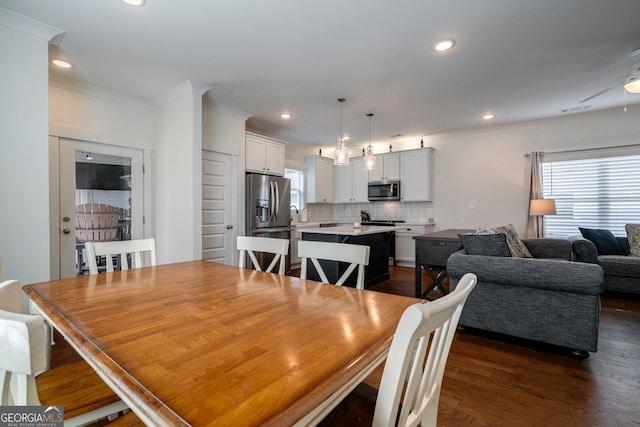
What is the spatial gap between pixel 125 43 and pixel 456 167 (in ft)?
17.5

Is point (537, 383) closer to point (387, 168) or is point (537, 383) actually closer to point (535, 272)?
point (535, 272)

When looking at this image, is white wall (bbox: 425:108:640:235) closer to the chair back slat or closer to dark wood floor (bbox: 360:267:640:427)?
dark wood floor (bbox: 360:267:640:427)

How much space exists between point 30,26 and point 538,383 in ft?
14.9

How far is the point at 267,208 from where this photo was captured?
14.4 ft

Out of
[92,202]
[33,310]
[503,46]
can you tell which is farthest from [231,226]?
[503,46]

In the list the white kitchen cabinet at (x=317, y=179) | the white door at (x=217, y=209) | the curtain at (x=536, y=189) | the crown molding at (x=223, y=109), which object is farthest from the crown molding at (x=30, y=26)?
the curtain at (x=536, y=189)

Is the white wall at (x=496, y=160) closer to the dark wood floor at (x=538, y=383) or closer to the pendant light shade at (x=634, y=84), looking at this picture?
the pendant light shade at (x=634, y=84)

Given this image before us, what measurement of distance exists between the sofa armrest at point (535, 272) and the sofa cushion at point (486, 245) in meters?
0.11

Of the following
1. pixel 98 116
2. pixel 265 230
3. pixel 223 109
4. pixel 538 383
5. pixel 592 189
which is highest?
pixel 223 109

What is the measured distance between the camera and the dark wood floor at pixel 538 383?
5.18 ft

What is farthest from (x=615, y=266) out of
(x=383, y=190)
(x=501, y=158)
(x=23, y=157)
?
(x=23, y=157)

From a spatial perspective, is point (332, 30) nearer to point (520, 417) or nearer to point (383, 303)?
point (383, 303)

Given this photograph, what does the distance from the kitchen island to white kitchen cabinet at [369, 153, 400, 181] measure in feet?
5.81

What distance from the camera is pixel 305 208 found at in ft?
21.2
